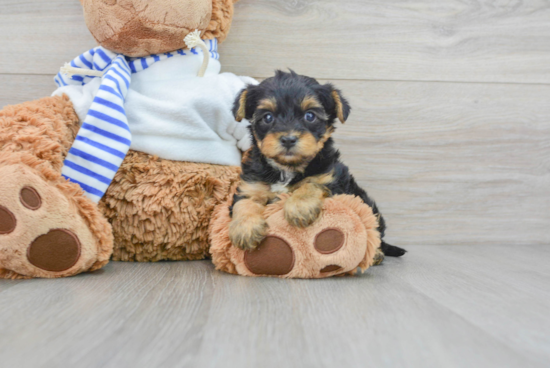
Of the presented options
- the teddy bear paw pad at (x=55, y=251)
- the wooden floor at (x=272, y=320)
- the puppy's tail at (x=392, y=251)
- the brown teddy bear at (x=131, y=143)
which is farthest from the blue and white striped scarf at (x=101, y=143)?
the puppy's tail at (x=392, y=251)

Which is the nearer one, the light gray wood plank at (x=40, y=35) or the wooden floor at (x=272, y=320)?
the wooden floor at (x=272, y=320)

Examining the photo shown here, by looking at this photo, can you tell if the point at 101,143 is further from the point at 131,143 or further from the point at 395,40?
the point at 395,40

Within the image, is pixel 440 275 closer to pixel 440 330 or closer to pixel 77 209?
pixel 440 330

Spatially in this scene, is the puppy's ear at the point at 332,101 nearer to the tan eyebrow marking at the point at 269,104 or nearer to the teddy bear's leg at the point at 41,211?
the tan eyebrow marking at the point at 269,104

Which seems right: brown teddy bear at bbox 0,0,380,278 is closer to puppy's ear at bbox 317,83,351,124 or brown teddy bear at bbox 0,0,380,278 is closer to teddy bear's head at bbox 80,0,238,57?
teddy bear's head at bbox 80,0,238,57

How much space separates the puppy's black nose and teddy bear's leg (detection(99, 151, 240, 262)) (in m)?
0.51

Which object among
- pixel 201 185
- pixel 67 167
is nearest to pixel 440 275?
pixel 201 185

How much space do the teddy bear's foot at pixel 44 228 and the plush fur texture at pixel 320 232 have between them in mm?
524

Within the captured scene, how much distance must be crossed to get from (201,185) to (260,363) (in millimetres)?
1143

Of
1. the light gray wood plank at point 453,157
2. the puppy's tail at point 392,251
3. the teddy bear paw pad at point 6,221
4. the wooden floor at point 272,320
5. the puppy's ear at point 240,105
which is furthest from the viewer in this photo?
the light gray wood plank at point 453,157

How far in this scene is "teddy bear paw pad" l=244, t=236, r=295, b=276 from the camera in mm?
1654

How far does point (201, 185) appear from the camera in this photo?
6.45ft

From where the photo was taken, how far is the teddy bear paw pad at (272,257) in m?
1.65

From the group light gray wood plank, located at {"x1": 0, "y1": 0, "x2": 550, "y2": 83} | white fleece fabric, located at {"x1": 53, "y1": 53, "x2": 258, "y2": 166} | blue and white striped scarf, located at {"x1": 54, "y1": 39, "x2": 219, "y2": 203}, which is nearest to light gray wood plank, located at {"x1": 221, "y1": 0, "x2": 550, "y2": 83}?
light gray wood plank, located at {"x1": 0, "y1": 0, "x2": 550, "y2": 83}
